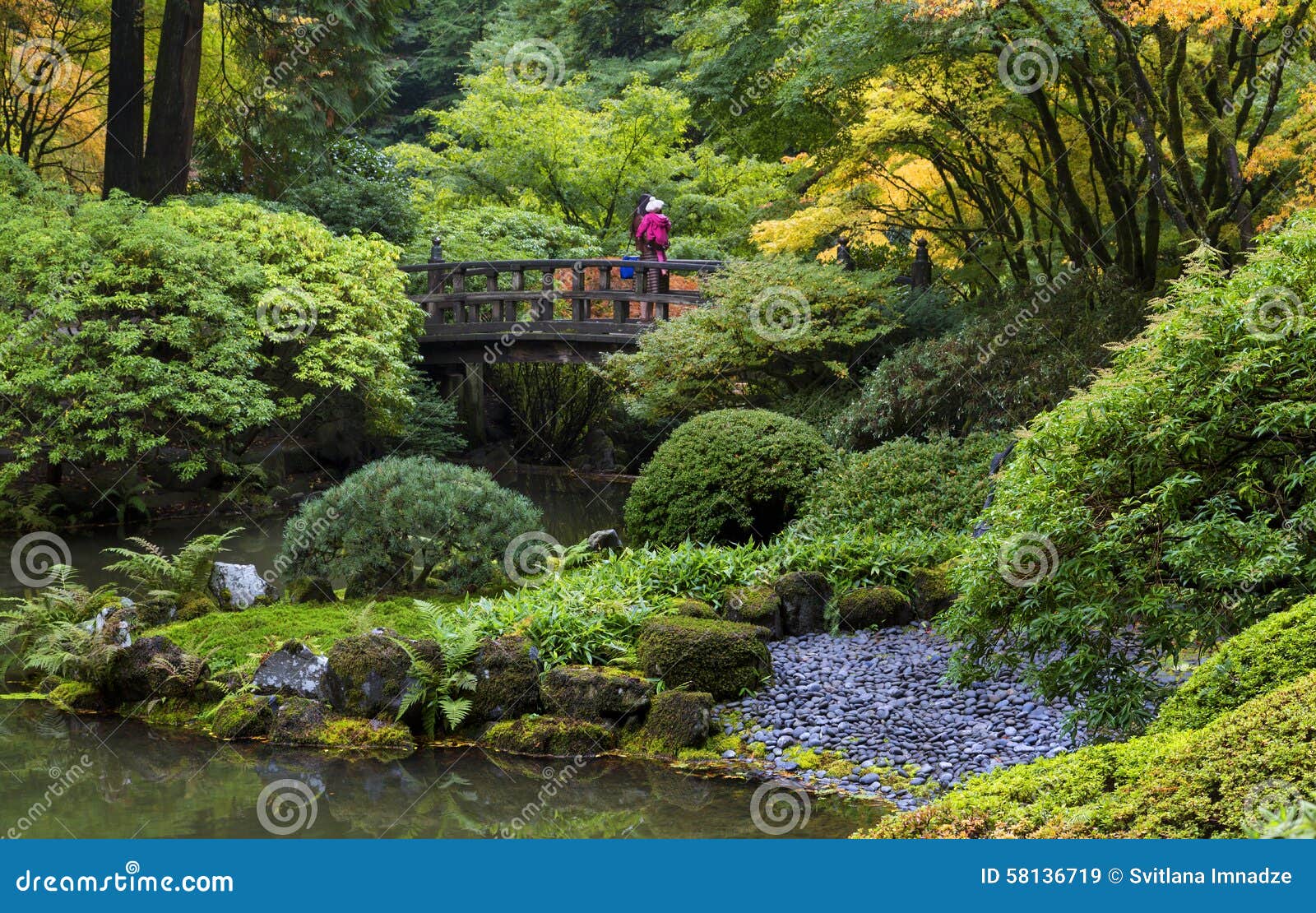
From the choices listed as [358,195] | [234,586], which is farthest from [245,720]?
[358,195]

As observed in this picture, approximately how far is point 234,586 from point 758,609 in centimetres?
418

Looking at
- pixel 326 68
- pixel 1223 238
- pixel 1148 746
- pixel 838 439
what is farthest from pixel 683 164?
pixel 1148 746

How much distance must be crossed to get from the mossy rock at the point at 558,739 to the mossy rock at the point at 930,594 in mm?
2450

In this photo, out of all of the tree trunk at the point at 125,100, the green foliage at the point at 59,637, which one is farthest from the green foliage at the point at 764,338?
the tree trunk at the point at 125,100

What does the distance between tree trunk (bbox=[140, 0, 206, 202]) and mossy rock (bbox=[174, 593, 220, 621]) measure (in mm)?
9013

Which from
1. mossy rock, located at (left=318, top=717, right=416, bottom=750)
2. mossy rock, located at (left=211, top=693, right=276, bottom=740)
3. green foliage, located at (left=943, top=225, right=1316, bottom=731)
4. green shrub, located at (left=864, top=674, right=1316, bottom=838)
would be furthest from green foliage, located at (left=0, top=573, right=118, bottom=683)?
green shrub, located at (left=864, top=674, right=1316, bottom=838)

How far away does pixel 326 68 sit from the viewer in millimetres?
17141

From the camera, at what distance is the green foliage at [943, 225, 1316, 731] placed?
14.9 ft

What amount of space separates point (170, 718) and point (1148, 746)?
5.97 m

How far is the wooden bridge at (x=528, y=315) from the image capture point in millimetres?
17094

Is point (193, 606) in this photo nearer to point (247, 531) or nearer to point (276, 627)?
point (276, 627)

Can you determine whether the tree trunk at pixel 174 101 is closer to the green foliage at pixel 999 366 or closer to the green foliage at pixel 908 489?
the green foliage at pixel 999 366

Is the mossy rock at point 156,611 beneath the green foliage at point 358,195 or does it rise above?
beneath

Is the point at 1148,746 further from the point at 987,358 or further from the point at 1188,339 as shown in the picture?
the point at 987,358
